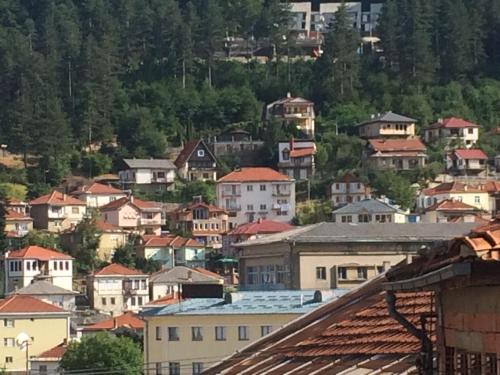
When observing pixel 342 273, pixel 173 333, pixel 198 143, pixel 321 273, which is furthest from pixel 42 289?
pixel 173 333

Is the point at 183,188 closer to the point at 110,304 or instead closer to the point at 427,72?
the point at 427,72

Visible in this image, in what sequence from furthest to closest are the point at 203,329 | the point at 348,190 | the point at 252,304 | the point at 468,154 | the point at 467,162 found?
the point at 468,154 → the point at 467,162 → the point at 348,190 → the point at 203,329 → the point at 252,304

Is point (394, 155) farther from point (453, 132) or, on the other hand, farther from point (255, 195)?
point (255, 195)

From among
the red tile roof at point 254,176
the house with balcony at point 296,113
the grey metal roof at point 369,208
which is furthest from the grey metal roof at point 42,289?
the house with balcony at point 296,113

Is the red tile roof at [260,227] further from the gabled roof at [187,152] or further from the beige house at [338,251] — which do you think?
the beige house at [338,251]

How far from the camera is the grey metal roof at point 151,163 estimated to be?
13312cm

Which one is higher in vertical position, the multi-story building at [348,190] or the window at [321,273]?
the window at [321,273]

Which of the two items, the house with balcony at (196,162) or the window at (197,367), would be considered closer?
the window at (197,367)

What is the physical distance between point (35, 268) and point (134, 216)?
16050mm

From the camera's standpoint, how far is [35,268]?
11050cm

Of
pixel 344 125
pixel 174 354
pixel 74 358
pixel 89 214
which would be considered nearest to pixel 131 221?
pixel 89 214

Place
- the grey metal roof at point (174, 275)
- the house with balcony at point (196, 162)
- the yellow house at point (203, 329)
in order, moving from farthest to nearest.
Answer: the house with balcony at point (196, 162)
the grey metal roof at point (174, 275)
the yellow house at point (203, 329)

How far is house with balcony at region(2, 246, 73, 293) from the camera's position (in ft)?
360

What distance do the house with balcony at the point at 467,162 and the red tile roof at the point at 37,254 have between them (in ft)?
93.3
